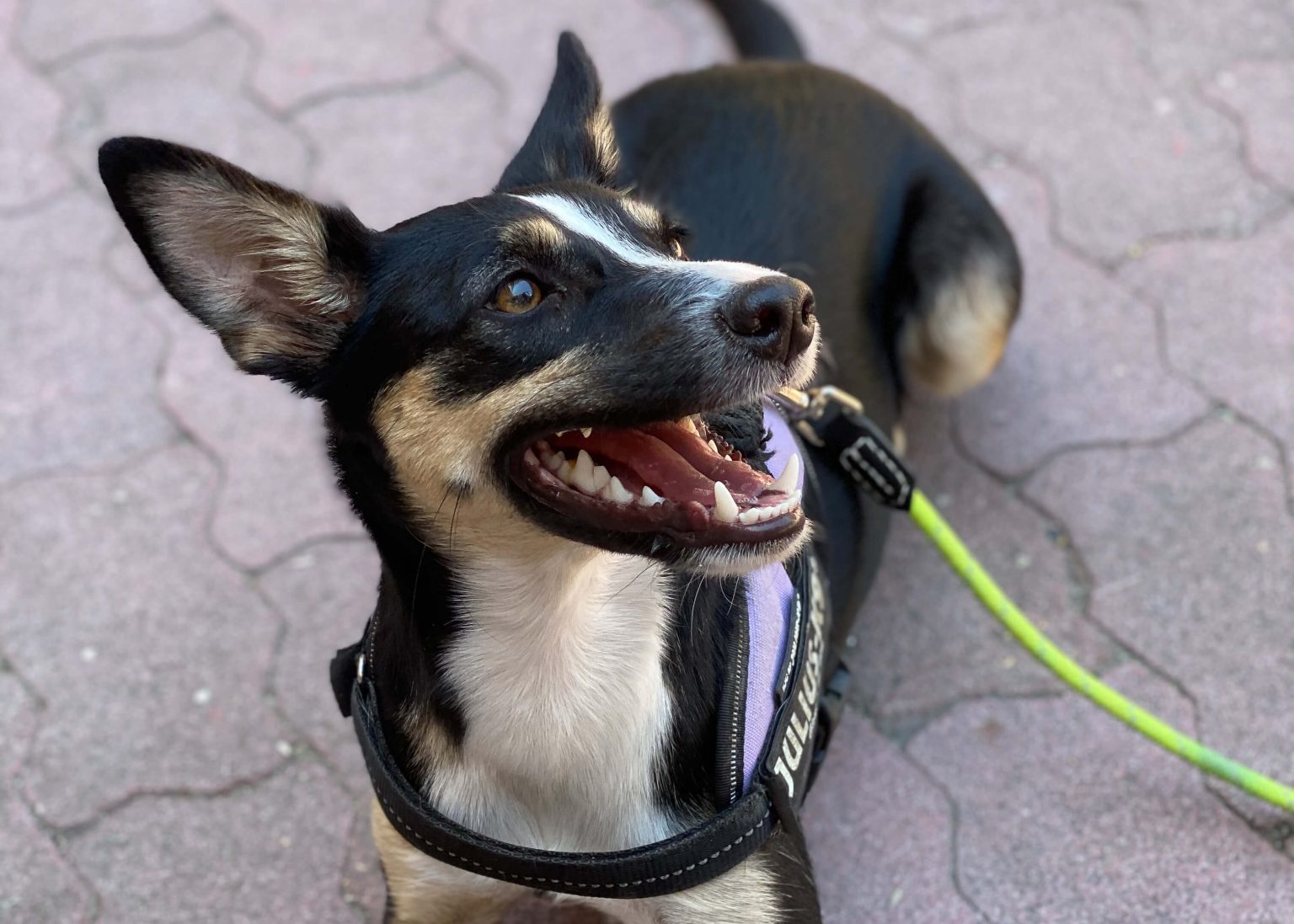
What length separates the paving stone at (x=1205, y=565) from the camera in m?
3.10

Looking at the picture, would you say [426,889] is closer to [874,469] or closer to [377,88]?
[874,469]

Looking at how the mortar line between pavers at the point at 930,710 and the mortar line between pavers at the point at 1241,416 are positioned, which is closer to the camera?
the mortar line between pavers at the point at 930,710

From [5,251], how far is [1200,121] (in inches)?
166

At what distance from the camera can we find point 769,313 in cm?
190

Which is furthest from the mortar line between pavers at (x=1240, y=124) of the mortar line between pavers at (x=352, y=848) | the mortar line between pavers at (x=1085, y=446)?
the mortar line between pavers at (x=352, y=848)

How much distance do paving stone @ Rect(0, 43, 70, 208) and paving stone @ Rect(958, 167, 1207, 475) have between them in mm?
3301

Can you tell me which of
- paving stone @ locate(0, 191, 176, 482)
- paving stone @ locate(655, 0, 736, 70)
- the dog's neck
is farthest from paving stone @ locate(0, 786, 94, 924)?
paving stone @ locate(655, 0, 736, 70)

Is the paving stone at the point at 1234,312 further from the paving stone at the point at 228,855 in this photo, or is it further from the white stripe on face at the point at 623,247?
the paving stone at the point at 228,855

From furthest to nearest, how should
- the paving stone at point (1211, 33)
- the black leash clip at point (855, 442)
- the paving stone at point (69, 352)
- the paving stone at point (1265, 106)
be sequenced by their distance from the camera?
the paving stone at point (1211, 33)
the paving stone at point (1265, 106)
the paving stone at point (69, 352)
the black leash clip at point (855, 442)

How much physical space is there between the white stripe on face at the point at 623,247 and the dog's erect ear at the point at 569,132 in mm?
251

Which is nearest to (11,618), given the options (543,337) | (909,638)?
(543,337)

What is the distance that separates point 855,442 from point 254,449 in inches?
77.5

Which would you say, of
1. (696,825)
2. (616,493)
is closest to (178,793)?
(696,825)

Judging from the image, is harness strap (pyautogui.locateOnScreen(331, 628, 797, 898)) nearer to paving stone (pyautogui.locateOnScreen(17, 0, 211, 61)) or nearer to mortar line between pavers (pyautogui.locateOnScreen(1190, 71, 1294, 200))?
mortar line between pavers (pyautogui.locateOnScreen(1190, 71, 1294, 200))
